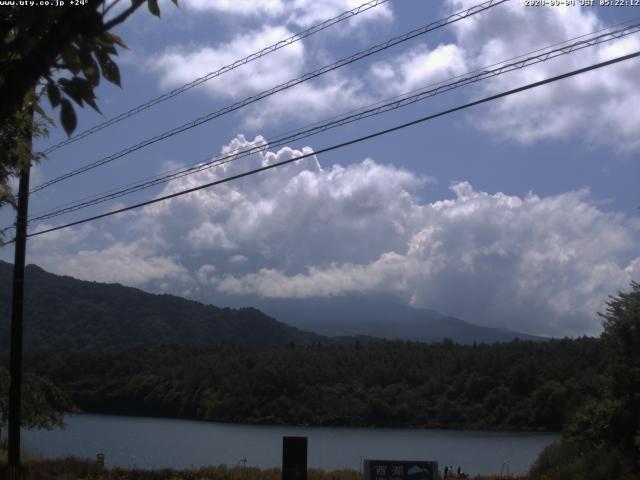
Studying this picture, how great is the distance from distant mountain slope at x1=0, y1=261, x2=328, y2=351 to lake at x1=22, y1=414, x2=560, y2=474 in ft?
228

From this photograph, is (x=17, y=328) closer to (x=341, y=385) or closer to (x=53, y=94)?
(x=53, y=94)

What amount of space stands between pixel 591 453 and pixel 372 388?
61.4 metres

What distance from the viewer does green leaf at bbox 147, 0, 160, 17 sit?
4.20 meters

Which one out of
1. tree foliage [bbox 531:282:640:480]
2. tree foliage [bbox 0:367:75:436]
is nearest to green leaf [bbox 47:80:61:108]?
tree foliage [bbox 531:282:640:480]

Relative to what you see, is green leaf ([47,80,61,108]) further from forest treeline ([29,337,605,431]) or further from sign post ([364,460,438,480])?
forest treeline ([29,337,605,431])

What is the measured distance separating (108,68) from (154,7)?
423mm

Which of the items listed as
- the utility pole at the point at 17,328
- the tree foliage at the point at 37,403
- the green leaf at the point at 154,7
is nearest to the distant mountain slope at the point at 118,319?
the tree foliage at the point at 37,403

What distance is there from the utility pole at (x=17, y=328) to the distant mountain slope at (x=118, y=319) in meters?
112

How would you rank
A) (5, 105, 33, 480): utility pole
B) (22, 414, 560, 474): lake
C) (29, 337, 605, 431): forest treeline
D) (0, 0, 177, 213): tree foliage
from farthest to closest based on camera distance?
(29, 337, 605, 431): forest treeline < (22, 414, 560, 474): lake < (5, 105, 33, 480): utility pole < (0, 0, 177, 213): tree foliage

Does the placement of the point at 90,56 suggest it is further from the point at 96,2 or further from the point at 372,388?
the point at 372,388

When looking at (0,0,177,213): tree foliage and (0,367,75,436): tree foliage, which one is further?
(0,367,75,436): tree foliage

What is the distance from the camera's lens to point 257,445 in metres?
52.4

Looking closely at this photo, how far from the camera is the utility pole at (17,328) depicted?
64.7 feet

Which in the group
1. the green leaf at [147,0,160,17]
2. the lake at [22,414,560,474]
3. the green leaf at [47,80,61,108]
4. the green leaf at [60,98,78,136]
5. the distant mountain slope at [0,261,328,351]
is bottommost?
the lake at [22,414,560,474]
